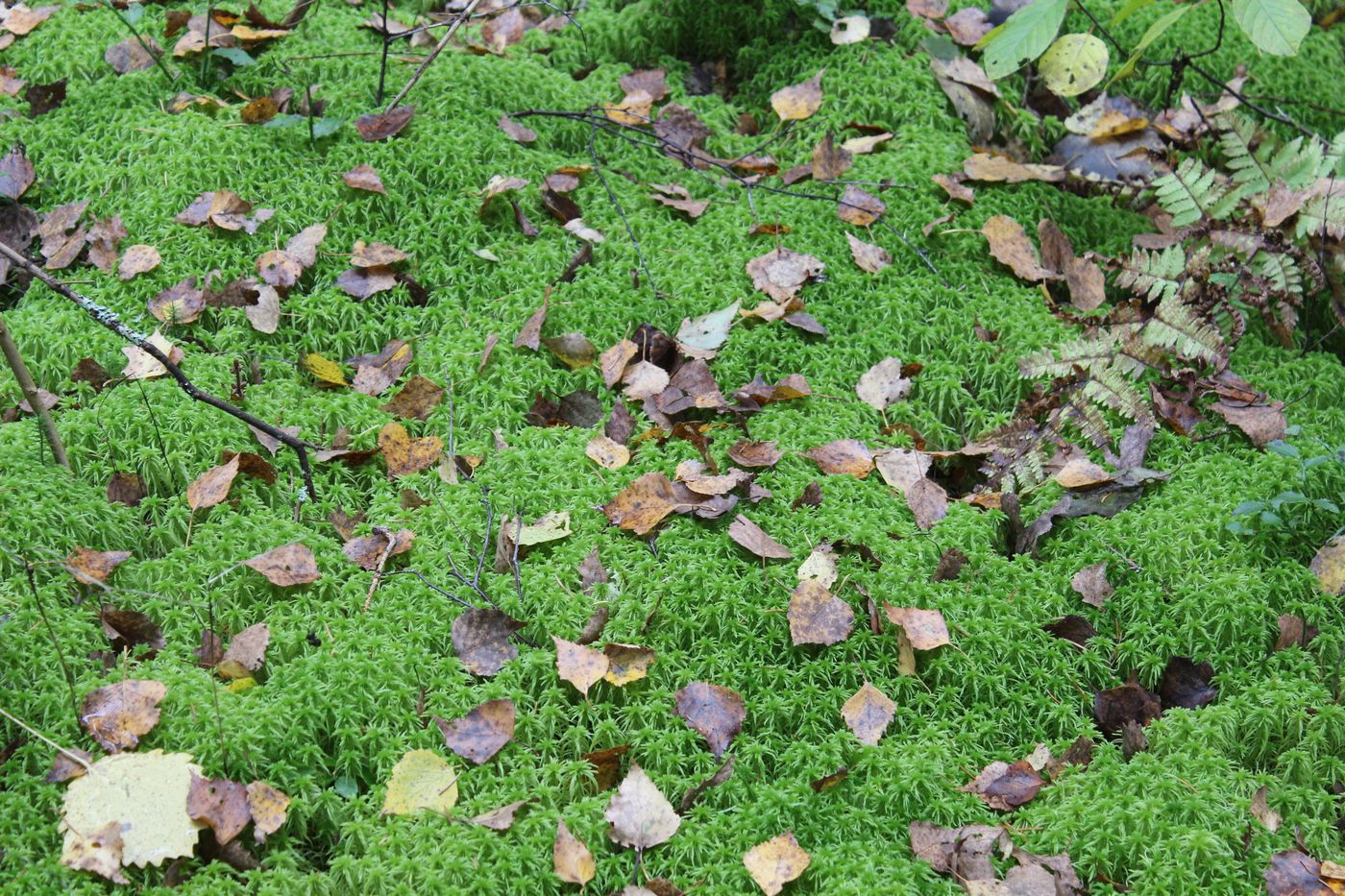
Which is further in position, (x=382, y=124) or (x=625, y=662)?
(x=382, y=124)

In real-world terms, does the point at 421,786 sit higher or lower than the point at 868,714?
higher

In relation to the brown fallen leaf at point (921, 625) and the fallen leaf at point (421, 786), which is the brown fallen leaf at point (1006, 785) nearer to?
the brown fallen leaf at point (921, 625)

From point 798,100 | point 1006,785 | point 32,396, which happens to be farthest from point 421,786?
point 798,100

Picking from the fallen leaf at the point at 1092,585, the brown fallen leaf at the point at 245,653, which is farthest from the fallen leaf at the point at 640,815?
the fallen leaf at the point at 1092,585

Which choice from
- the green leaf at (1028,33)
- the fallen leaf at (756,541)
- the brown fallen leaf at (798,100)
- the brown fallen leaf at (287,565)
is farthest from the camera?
the brown fallen leaf at (798,100)

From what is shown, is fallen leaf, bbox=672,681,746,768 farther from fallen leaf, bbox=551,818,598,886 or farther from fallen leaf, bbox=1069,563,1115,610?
fallen leaf, bbox=1069,563,1115,610

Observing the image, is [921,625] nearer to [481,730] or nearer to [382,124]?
[481,730]

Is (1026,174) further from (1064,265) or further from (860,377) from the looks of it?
(860,377)
